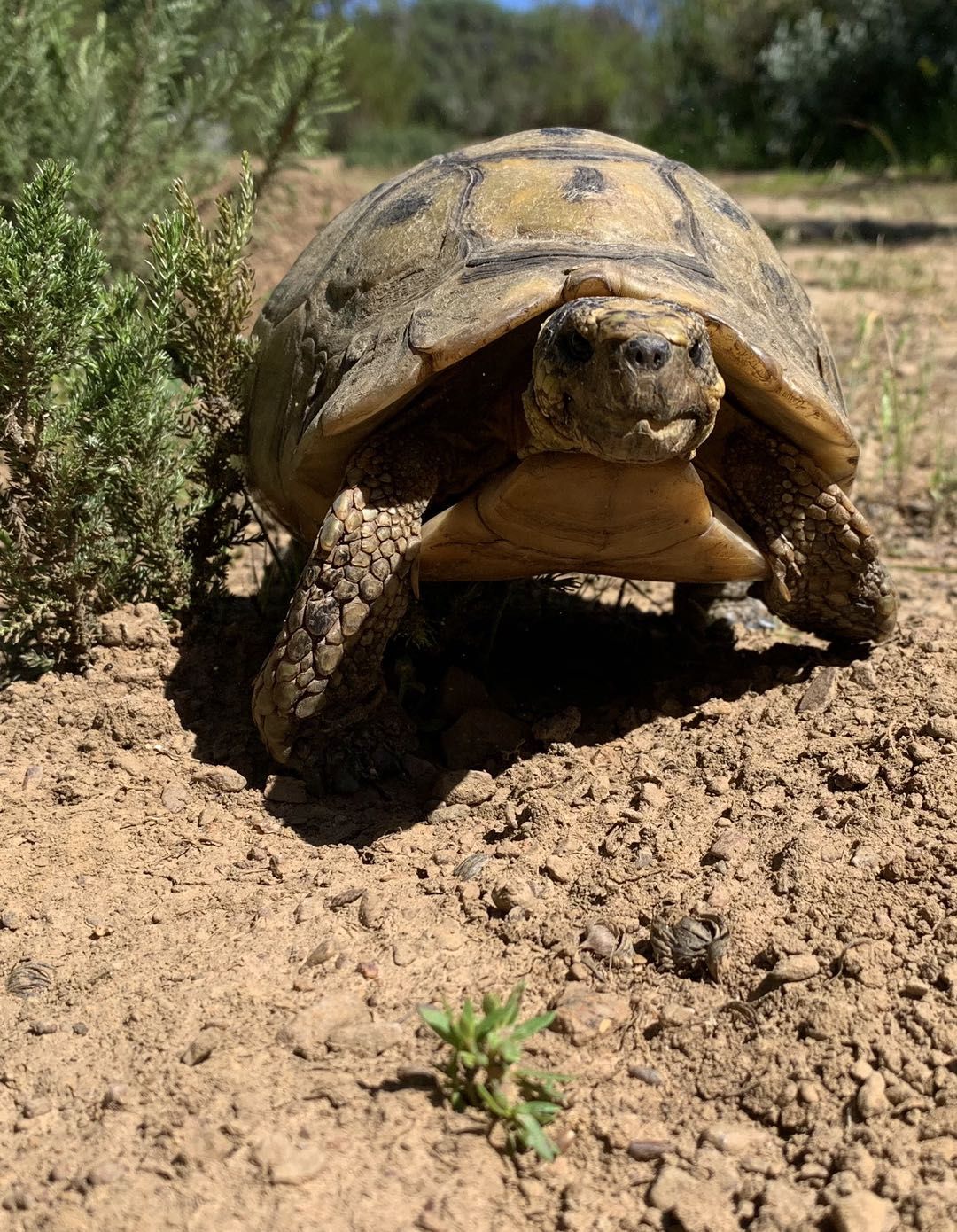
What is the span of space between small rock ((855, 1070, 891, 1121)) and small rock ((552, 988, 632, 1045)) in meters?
0.39

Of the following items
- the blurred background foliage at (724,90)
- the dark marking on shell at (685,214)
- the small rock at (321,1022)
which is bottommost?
the small rock at (321,1022)

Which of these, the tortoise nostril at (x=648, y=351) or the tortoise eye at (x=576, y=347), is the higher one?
Answer: the tortoise nostril at (x=648, y=351)

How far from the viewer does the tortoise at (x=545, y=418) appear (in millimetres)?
2508

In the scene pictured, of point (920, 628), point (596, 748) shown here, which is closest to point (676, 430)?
point (596, 748)

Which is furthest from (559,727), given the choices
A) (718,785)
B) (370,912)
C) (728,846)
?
(370,912)

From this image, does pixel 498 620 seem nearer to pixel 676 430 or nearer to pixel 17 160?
pixel 676 430

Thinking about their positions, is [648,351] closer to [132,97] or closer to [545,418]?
[545,418]

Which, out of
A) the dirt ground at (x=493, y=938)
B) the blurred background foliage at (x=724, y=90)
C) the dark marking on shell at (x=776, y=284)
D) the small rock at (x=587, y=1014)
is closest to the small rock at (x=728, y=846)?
the dirt ground at (x=493, y=938)

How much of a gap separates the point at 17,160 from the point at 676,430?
367cm

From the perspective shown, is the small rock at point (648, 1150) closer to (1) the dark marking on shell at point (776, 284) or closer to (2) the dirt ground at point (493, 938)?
(2) the dirt ground at point (493, 938)

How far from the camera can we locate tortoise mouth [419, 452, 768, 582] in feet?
8.46

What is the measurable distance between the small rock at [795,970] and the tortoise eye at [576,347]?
3.93 ft

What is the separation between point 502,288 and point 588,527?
580 millimetres

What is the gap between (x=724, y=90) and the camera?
577 inches
